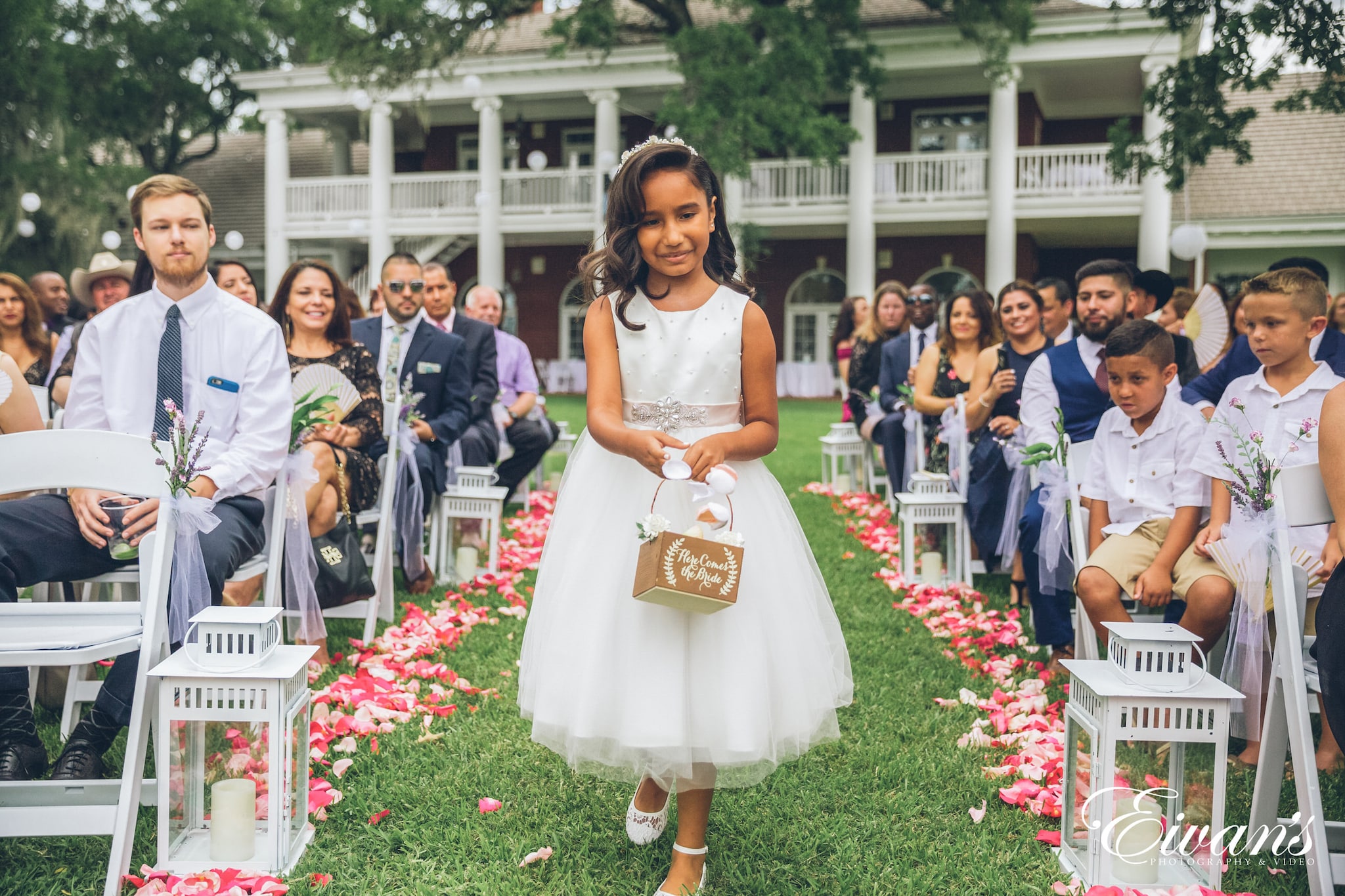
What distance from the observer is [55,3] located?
24750mm

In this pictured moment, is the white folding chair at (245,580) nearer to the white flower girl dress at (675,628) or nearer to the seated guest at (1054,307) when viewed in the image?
the white flower girl dress at (675,628)

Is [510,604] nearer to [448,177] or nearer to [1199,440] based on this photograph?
[1199,440]

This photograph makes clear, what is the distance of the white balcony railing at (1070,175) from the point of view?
19.7 m

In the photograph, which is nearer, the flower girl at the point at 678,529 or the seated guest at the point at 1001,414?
the flower girl at the point at 678,529

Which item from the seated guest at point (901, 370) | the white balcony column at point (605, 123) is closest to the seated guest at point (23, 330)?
the seated guest at point (901, 370)

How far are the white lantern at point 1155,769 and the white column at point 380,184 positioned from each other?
21598mm

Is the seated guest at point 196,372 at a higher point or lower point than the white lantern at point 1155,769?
higher

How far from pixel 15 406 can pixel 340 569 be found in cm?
139

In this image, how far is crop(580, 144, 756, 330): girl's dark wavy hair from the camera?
2.67 m

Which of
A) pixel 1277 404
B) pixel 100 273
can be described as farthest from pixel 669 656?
pixel 100 273

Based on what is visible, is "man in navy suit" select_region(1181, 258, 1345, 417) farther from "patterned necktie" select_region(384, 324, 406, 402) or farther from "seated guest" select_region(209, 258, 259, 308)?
"seated guest" select_region(209, 258, 259, 308)

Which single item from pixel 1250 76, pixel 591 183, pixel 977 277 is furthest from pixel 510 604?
pixel 977 277

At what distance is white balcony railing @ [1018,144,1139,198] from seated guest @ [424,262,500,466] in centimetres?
1579

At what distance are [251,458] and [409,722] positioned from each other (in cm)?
112
